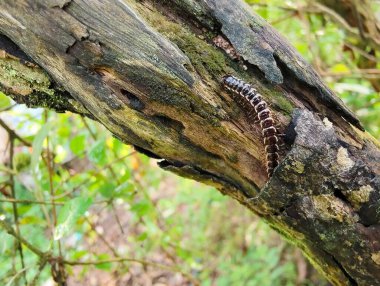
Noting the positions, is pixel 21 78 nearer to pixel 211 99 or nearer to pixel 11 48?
pixel 11 48

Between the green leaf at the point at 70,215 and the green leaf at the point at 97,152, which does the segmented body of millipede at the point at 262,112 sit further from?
the green leaf at the point at 97,152

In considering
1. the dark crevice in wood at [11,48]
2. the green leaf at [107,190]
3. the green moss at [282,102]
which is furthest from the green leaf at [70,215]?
the green moss at [282,102]

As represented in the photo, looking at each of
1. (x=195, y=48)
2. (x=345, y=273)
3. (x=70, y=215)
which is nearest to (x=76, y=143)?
(x=70, y=215)

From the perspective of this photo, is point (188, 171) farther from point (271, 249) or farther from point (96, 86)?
point (271, 249)

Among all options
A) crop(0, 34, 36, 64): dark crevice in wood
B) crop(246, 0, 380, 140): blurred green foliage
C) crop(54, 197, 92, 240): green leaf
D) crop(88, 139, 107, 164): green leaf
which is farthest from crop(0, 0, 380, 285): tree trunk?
crop(246, 0, 380, 140): blurred green foliage

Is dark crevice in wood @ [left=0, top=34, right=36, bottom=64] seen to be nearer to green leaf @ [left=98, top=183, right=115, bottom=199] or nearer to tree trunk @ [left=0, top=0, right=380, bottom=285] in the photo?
tree trunk @ [left=0, top=0, right=380, bottom=285]

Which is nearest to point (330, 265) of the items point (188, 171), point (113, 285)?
point (188, 171)
